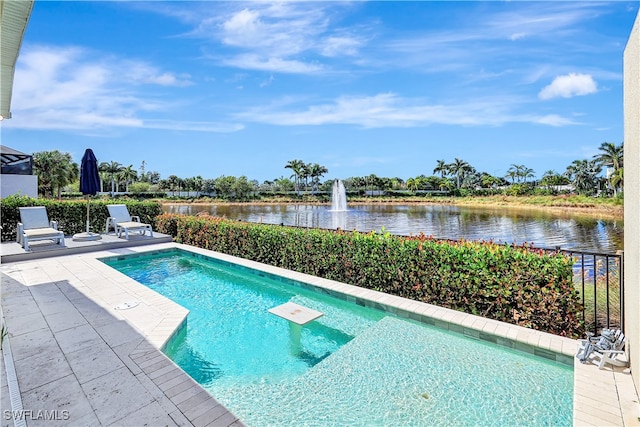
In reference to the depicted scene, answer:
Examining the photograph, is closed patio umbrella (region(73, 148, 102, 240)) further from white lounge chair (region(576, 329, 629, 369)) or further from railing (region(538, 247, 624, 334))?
white lounge chair (region(576, 329, 629, 369))

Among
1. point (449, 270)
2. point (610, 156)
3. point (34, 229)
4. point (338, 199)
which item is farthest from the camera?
point (338, 199)

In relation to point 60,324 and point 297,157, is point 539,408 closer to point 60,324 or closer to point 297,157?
point 60,324

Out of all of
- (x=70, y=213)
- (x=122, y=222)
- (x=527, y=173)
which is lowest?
(x=122, y=222)

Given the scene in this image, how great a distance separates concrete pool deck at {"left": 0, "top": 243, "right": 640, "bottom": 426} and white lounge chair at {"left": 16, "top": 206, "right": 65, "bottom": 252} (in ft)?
9.47

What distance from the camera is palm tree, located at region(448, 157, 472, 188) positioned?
75.9m

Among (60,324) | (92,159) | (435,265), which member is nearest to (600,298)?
(435,265)

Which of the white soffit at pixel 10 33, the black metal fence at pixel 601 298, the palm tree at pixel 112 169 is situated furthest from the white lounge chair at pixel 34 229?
the palm tree at pixel 112 169

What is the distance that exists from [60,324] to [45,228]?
6.58 meters

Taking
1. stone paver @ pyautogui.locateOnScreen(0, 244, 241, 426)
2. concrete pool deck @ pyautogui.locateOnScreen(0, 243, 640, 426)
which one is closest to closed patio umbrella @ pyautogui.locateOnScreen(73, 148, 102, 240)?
concrete pool deck @ pyautogui.locateOnScreen(0, 243, 640, 426)

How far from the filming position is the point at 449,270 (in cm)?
443

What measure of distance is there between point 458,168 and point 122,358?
267 ft

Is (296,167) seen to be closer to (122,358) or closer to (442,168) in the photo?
(442,168)

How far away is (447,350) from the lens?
3.57 m

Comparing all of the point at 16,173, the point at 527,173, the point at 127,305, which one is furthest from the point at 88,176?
the point at 527,173
